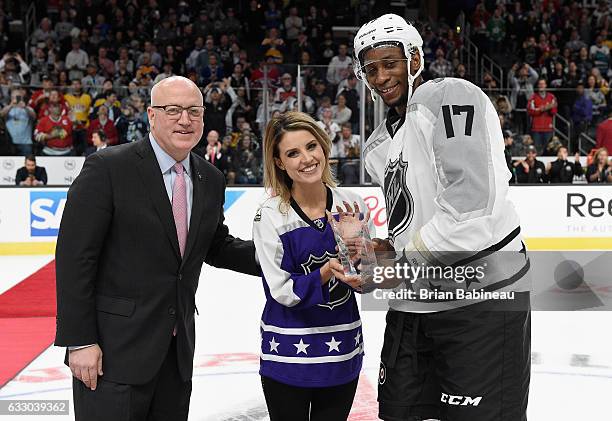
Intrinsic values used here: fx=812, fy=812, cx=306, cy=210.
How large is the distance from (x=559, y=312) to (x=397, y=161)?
14.9 feet

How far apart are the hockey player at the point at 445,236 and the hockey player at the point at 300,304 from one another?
23cm

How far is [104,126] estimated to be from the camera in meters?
9.92

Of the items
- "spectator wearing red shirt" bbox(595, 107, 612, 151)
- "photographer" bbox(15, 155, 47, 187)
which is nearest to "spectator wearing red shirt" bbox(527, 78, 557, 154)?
"spectator wearing red shirt" bbox(595, 107, 612, 151)

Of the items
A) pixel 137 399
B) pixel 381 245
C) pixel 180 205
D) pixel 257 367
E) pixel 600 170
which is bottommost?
pixel 257 367

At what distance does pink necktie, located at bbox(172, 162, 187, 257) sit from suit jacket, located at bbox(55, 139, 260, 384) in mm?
27

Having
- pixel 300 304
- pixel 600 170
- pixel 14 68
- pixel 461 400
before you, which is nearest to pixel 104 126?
pixel 14 68

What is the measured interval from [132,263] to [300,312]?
55cm

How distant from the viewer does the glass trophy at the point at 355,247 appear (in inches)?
90.7

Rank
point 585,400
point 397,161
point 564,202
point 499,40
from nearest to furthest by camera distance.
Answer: point 397,161
point 585,400
point 564,202
point 499,40

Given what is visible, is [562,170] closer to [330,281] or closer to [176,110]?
[330,281]

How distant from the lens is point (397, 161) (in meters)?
2.28

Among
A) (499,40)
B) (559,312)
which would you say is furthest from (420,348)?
(499,40)

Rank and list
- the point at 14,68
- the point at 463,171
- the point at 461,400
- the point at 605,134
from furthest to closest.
Answer: the point at 14,68
the point at 605,134
the point at 461,400
the point at 463,171

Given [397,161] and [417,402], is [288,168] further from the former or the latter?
[417,402]
